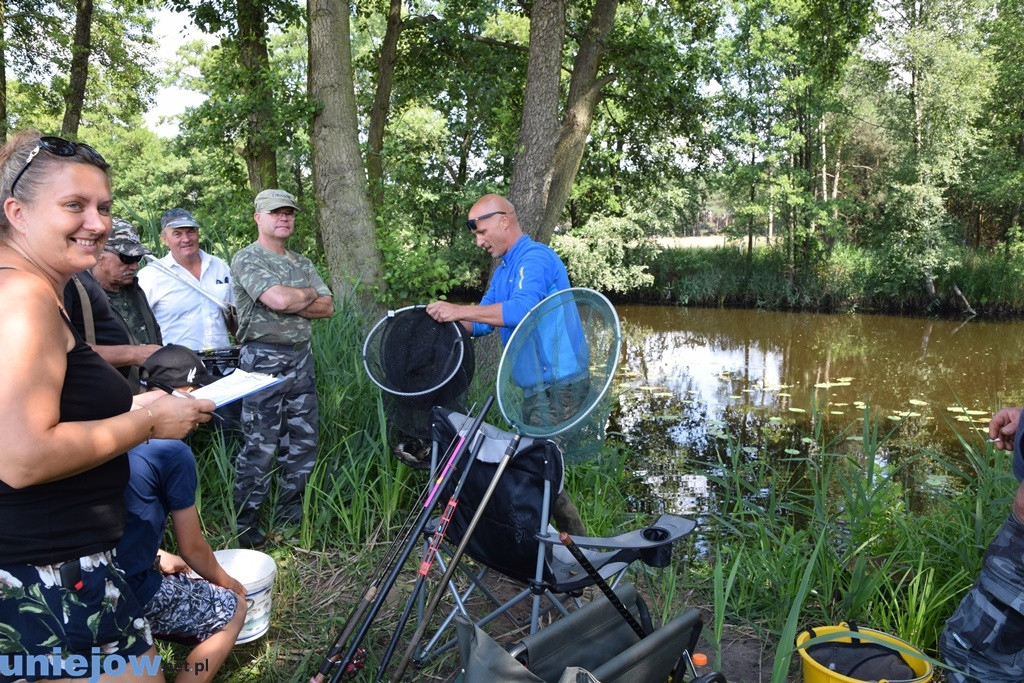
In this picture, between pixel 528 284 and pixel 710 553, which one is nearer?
pixel 528 284

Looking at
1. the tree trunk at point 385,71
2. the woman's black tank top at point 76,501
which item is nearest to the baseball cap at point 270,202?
the woman's black tank top at point 76,501

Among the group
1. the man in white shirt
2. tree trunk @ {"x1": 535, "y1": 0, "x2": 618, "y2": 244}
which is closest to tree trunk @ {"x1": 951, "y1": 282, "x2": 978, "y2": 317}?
tree trunk @ {"x1": 535, "y1": 0, "x2": 618, "y2": 244}

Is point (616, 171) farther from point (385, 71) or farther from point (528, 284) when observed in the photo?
point (528, 284)

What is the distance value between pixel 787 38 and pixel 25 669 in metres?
24.5

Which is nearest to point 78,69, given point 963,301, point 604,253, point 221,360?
point 221,360

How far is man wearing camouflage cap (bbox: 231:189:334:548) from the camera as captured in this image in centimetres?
344

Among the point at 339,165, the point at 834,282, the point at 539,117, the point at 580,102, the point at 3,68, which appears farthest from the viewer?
the point at 834,282

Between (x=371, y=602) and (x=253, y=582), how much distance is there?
387 millimetres

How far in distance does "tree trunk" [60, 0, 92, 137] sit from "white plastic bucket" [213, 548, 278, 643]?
12.2 meters

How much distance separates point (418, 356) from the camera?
3225 mm

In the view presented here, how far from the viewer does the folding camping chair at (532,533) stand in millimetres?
2197

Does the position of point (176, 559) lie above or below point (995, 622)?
above

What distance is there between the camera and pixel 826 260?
884 inches

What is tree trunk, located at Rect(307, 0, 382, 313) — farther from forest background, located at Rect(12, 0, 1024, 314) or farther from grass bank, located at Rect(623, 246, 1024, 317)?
grass bank, located at Rect(623, 246, 1024, 317)
